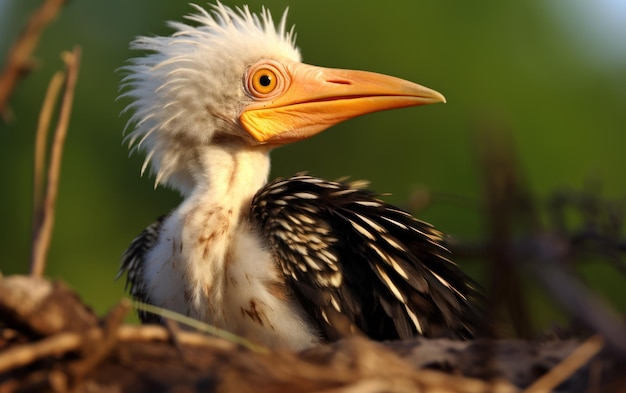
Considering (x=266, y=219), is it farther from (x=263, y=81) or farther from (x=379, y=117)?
(x=379, y=117)

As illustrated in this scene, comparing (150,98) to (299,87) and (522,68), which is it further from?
(522,68)

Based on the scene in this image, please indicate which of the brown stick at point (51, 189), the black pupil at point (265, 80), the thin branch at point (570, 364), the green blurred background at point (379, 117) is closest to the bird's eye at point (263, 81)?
the black pupil at point (265, 80)

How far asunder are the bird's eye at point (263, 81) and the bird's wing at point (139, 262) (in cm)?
82

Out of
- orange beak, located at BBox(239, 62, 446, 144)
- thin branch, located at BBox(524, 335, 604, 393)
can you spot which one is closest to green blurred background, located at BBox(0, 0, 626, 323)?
orange beak, located at BBox(239, 62, 446, 144)

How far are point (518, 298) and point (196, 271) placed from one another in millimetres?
2064

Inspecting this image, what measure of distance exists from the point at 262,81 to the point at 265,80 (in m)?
0.02

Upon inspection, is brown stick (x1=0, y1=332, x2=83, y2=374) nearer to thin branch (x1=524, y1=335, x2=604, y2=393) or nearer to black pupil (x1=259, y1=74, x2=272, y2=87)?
thin branch (x1=524, y1=335, x2=604, y2=393)

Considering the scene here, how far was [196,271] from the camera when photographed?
4133mm

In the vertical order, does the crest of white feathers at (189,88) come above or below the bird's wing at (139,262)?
above

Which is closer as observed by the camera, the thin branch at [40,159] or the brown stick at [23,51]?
the brown stick at [23,51]

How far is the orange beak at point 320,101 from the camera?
4.75 m

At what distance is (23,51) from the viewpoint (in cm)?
226

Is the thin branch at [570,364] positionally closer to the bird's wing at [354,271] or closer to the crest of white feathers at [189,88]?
the bird's wing at [354,271]

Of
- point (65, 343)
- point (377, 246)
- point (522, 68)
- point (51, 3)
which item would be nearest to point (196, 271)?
point (377, 246)
